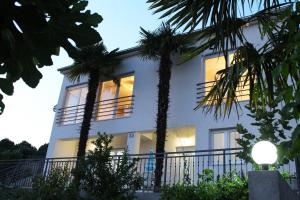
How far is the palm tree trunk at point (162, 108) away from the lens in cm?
1182

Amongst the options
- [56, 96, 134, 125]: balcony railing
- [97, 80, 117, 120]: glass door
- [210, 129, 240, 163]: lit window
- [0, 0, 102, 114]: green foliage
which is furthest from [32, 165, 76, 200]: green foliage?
[0, 0, 102, 114]: green foliage

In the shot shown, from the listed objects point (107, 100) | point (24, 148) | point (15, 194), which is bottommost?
point (15, 194)

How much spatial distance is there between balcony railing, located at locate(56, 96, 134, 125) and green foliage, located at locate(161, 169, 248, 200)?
25.4 feet

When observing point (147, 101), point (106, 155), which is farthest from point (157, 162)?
point (147, 101)

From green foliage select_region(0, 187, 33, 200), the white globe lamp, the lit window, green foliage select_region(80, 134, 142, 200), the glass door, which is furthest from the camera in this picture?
the glass door

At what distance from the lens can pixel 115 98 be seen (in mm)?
16672

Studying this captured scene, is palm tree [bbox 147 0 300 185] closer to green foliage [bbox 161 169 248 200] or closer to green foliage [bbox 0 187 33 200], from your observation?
green foliage [bbox 161 169 248 200]

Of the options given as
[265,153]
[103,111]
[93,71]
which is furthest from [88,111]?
[265,153]

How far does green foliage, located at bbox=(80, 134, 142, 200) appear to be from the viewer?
916 cm

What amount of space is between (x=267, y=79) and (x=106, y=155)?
6.02 m

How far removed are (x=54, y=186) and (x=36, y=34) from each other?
9417 millimetres

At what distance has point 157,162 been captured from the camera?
11844mm

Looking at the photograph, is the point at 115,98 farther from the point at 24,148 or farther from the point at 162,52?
the point at 24,148

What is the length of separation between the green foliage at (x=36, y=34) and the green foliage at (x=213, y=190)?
666cm
